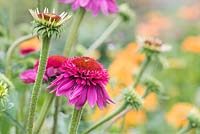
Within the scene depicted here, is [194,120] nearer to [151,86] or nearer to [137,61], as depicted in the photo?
[151,86]

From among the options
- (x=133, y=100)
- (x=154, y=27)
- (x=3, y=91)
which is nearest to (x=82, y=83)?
(x=3, y=91)

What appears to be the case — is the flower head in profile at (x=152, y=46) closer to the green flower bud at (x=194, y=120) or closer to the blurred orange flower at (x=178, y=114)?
the green flower bud at (x=194, y=120)

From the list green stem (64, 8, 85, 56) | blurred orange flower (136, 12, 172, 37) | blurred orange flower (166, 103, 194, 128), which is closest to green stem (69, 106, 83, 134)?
green stem (64, 8, 85, 56)

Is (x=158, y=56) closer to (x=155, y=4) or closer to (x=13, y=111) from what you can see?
(x=13, y=111)

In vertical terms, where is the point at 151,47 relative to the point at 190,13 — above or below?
below

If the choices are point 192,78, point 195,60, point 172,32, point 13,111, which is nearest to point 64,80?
point 13,111
